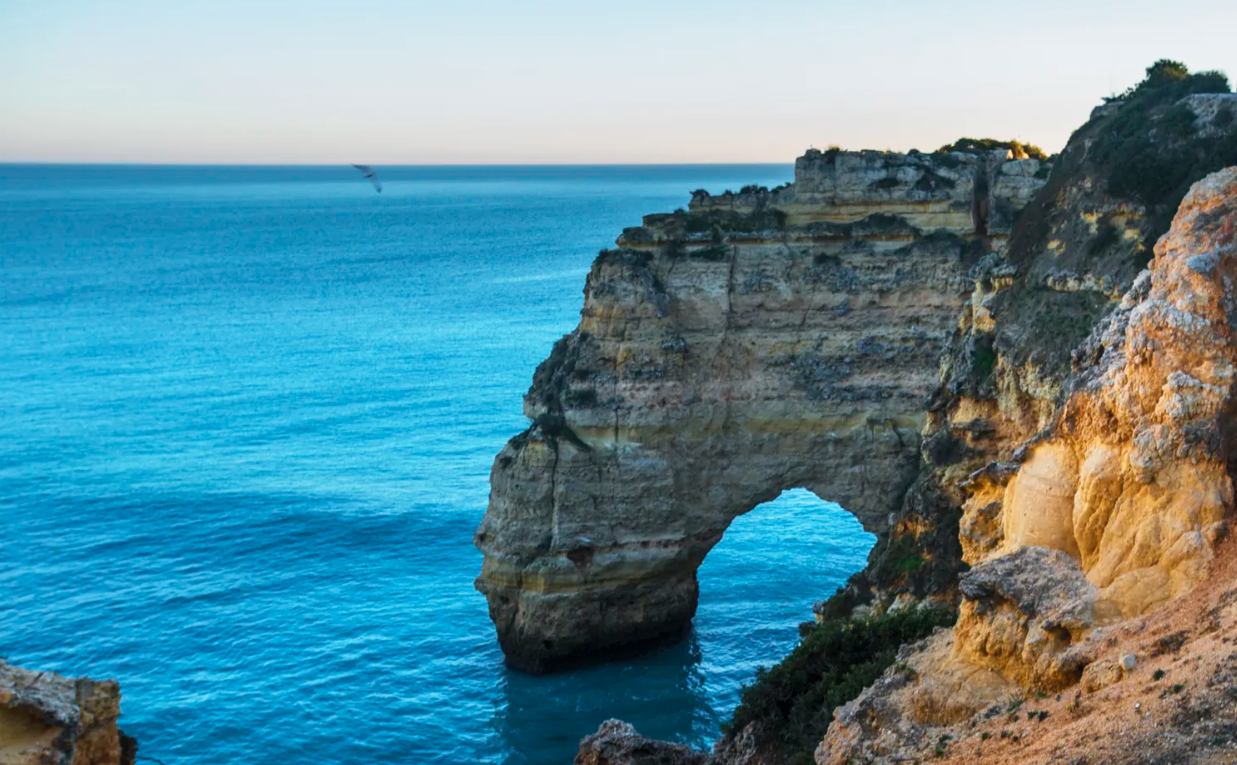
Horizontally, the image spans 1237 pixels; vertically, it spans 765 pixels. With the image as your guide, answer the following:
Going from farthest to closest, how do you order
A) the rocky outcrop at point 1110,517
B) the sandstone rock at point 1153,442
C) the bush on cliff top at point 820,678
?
the bush on cliff top at point 820,678 < the sandstone rock at point 1153,442 < the rocky outcrop at point 1110,517

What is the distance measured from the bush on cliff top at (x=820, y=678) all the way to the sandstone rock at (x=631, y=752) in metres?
1.25

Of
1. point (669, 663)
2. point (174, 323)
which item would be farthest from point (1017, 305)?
point (174, 323)

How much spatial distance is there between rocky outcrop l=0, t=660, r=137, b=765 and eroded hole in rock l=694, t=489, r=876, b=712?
→ 23606 millimetres

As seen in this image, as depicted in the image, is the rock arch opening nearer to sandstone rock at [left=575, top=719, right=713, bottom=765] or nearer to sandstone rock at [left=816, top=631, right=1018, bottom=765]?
sandstone rock at [left=575, top=719, right=713, bottom=765]


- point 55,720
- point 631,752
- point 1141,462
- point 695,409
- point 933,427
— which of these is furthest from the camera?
point 695,409

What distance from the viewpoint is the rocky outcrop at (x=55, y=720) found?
14.8 meters

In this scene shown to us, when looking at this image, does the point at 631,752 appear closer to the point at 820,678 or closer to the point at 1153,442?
the point at 820,678

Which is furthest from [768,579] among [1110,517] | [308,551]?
[1110,517]

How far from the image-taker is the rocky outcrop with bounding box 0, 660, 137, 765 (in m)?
14.8

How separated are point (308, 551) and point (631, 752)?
3392 centimetres

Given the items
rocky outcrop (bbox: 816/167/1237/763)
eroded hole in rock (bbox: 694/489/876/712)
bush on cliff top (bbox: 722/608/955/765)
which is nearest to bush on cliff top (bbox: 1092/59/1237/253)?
rocky outcrop (bbox: 816/167/1237/763)

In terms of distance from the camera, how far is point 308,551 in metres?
50.9

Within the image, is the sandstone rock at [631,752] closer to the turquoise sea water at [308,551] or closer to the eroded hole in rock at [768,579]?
the turquoise sea water at [308,551]

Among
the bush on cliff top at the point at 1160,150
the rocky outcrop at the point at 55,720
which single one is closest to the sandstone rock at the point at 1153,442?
the bush on cliff top at the point at 1160,150
